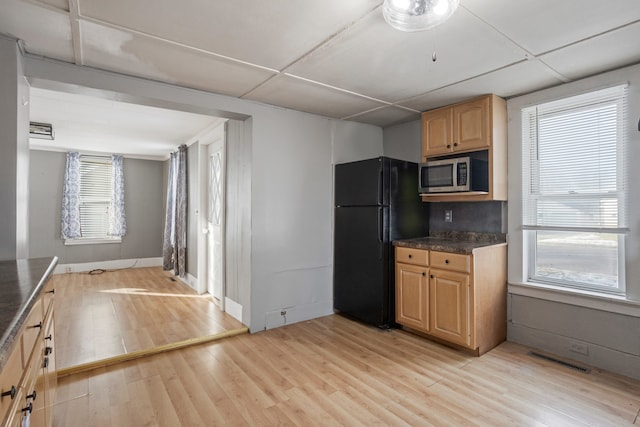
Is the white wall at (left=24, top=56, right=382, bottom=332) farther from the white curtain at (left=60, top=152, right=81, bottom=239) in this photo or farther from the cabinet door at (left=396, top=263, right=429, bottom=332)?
the white curtain at (left=60, top=152, right=81, bottom=239)

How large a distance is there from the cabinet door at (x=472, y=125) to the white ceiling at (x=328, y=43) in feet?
0.54

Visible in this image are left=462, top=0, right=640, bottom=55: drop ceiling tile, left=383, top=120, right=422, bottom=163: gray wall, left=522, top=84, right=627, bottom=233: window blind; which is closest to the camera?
left=462, top=0, right=640, bottom=55: drop ceiling tile

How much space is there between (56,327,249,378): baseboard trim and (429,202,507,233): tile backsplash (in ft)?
7.79

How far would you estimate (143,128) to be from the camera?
445 centimetres

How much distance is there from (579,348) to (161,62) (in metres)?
3.89

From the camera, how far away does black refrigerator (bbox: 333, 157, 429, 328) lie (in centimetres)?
333

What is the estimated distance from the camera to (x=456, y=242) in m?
3.27

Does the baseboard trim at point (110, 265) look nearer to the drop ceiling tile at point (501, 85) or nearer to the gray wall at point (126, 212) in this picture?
the gray wall at point (126, 212)

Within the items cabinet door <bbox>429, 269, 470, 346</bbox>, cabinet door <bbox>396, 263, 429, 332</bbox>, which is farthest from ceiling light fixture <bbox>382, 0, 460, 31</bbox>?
cabinet door <bbox>396, 263, 429, 332</bbox>

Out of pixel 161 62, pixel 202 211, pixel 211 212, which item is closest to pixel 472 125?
pixel 161 62

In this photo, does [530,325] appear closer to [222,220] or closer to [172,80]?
[222,220]

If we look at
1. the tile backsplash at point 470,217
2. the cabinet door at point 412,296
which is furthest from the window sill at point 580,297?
the cabinet door at point 412,296

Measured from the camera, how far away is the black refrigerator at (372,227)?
131 inches

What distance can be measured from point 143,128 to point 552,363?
17.0 ft
